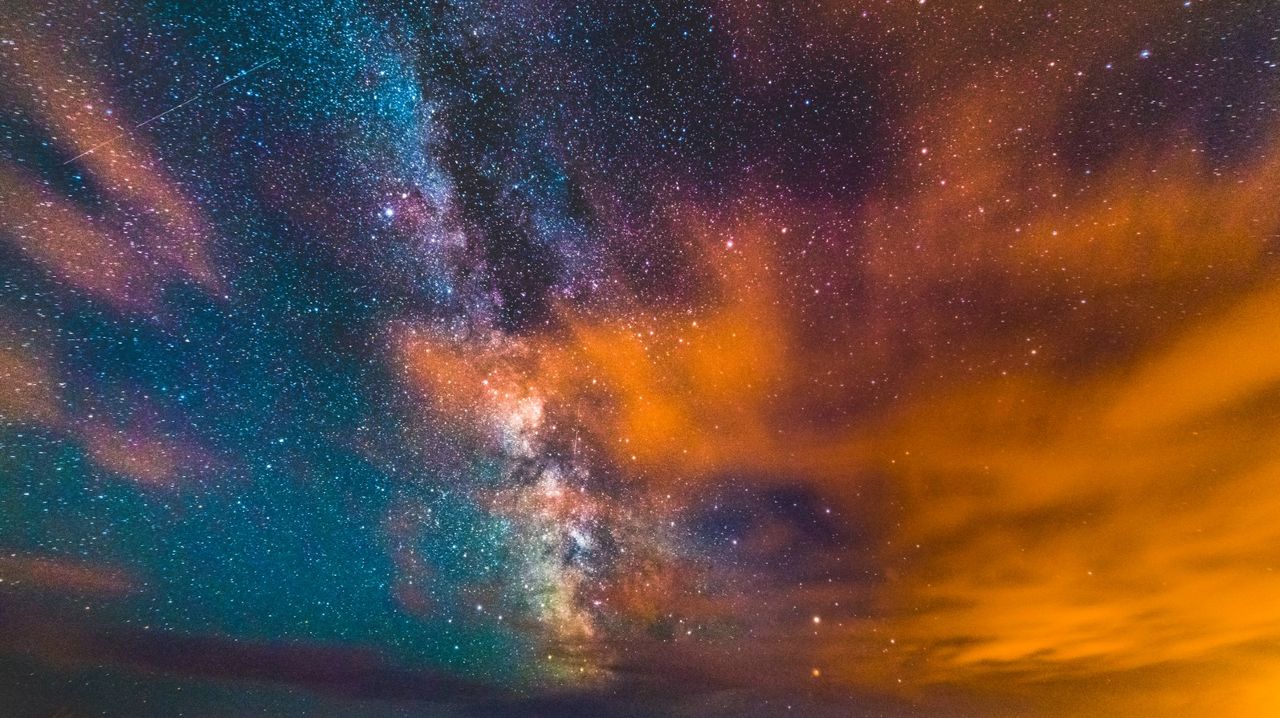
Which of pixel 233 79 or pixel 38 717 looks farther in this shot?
pixel 38 717

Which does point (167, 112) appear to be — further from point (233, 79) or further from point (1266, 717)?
point (1266, 717)

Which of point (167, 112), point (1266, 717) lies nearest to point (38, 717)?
point (167, 112)

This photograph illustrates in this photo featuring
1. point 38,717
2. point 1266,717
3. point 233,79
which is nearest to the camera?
point 233,79

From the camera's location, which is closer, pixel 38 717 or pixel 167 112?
pixel 167 112

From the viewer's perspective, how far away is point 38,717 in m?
28.7

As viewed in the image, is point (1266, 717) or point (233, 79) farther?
point (1266, 717)

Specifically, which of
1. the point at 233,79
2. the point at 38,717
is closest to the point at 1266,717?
the point at 233,79

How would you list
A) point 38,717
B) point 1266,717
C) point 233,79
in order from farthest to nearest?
point 1266,717 → point 38,717 → point 233,79

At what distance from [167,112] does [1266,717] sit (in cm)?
15726

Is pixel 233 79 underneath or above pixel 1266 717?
above

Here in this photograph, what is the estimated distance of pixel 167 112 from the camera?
16.1ft

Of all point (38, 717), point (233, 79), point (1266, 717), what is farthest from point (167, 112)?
point (1266, 717)

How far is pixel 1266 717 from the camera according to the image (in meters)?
84.1

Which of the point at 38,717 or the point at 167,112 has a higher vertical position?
the point at 167,112
